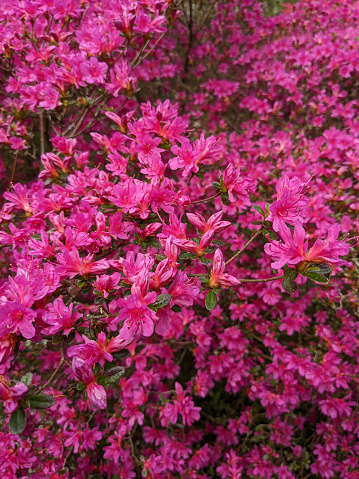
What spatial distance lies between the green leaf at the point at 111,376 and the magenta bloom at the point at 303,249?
25.7 inches

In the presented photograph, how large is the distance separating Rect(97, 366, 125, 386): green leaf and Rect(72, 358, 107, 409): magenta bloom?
25mm

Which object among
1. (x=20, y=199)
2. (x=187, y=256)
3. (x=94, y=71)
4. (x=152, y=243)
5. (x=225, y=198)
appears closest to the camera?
(x=187, y=256)

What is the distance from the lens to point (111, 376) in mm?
1163

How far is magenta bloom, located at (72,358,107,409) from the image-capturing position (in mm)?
1062

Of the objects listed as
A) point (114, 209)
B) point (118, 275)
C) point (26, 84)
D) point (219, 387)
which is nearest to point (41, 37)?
point (26, 84)

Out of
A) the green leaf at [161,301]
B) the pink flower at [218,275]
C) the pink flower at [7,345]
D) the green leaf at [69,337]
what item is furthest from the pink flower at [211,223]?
the pink flower at [7,345]

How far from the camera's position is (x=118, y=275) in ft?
4.08

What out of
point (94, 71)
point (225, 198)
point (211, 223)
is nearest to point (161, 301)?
point (211, 223)

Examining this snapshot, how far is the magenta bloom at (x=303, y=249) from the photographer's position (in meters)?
1.15

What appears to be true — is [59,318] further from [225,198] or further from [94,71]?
[94,71]

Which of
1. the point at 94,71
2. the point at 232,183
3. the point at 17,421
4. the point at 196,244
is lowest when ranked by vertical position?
the point at 17,421

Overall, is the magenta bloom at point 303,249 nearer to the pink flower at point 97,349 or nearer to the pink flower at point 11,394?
the pink flower at point 97,349

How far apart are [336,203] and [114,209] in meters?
1.75

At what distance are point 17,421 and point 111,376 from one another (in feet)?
1.01
